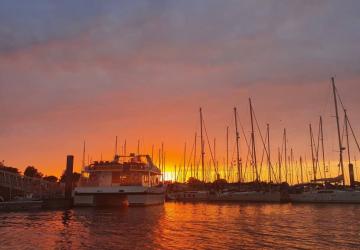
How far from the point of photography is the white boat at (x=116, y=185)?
58.9 metres

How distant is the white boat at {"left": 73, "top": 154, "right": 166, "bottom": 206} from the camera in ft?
193

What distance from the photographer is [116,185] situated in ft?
198

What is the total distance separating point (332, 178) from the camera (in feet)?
246

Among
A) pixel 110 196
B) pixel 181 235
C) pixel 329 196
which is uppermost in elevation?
pixel 110 196

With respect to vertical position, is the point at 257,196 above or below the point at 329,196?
above

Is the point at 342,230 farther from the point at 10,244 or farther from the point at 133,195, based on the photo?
the point at 133,195

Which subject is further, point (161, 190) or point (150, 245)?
point (161, 190)

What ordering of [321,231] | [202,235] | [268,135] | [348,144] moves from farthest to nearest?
[268,135], [348,144], [321,231], [202,235]

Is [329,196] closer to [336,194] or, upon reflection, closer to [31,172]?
[336,194]

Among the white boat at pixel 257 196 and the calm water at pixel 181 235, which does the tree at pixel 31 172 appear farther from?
the calm water at pixel 181 235

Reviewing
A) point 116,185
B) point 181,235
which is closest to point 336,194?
point 116,185

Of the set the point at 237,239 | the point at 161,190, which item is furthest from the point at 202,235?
the point at 161,190

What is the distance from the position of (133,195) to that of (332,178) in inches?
1486

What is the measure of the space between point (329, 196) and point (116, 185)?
3363cm
